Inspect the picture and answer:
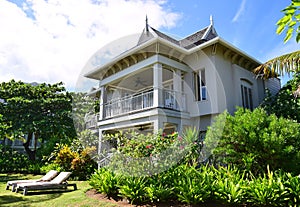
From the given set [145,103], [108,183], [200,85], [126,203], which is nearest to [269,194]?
[126,203]

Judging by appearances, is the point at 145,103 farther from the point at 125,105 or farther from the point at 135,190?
the point at 135,190

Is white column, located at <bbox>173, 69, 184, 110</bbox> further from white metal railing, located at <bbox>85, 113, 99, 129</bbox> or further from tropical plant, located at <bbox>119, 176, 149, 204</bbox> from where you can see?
white metal railing, located at <bbox>85, 113, 99, 129</bbox>

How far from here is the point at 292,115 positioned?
438 inches

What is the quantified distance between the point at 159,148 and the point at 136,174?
1.13 m

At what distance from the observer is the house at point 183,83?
11523 millimetres

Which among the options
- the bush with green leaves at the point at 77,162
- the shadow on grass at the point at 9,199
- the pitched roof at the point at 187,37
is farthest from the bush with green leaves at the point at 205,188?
the pitched roof at the point at 187,37

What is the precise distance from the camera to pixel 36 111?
19.4 m

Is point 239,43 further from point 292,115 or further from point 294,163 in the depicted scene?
point 294,163

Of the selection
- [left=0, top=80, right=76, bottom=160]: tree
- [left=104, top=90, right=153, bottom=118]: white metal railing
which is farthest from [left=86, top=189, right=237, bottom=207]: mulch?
[left=0, top=80, right=76, bottom=160]: tree

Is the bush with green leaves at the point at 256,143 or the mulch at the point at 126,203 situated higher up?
the bush with green leaves at the point at 256,143

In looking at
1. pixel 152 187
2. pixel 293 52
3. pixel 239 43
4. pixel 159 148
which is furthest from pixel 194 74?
pixel 152 187

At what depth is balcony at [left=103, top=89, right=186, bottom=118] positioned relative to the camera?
1190cm

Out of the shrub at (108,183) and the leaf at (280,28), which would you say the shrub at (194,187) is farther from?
the leaf at (280,28)

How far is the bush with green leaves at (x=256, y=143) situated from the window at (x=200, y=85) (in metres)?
4.08
